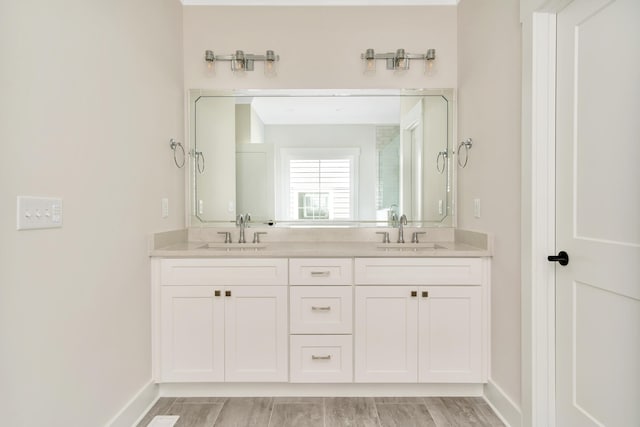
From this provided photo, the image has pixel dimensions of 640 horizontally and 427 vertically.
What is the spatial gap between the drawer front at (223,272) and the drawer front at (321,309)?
0.46 ft

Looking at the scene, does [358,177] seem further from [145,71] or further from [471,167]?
[145,71]

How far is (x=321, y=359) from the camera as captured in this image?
2.21m

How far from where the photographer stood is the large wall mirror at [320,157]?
2.73 m

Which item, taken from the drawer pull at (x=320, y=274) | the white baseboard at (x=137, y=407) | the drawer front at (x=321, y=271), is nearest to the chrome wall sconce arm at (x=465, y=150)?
the drawer front at (x=321, y=271)

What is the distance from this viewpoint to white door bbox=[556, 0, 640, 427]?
4.29 feet

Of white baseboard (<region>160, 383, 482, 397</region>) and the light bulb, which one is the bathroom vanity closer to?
white baseboard (<region>160, 383, 482, 397</region>)

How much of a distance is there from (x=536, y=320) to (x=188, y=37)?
2741 mm

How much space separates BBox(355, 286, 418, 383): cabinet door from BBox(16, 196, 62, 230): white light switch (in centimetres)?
153

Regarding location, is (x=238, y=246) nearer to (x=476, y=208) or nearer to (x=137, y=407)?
(x=137, y=407)

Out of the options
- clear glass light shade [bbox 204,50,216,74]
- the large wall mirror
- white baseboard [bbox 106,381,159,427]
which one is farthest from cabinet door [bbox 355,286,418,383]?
clear glass light shade [bbox 204,50,216,74]

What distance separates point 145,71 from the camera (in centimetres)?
214

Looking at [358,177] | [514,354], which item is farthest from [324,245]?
[514,354]

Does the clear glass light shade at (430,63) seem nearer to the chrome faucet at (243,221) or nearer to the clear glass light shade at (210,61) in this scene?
the clear glass light shade at (210,61)

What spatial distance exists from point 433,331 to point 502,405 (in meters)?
0.50
